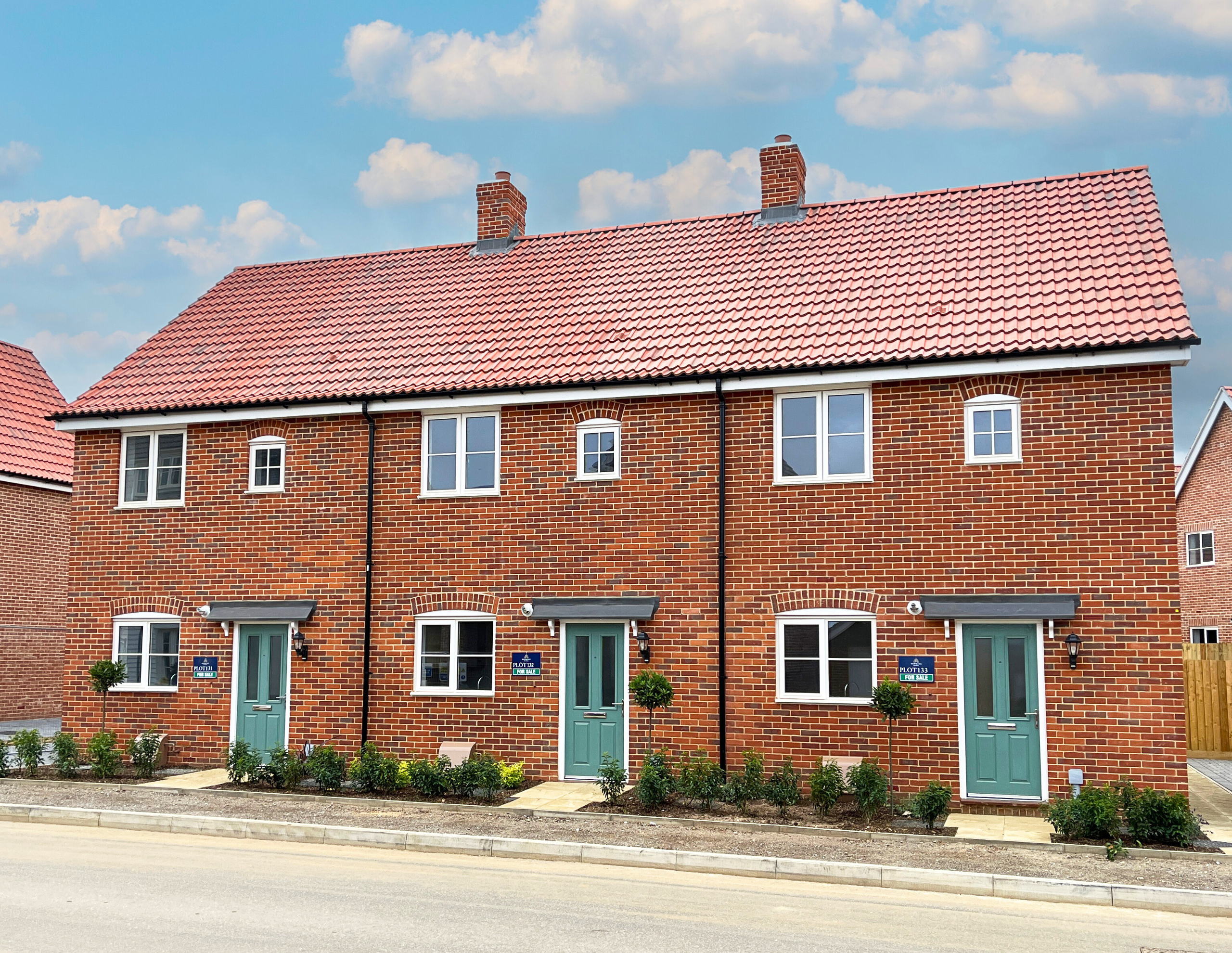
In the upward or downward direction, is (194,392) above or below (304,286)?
below

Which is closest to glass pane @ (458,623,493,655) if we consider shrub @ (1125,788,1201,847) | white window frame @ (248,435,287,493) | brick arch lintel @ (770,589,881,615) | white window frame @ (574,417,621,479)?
white window frame @ (574,417,621,479)

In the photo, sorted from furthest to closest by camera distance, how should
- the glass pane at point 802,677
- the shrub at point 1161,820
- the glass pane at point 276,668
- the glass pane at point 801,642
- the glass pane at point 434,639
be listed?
the glass pane at point 276,668 < the glass pane at point 434,639 < the glass pane at point 801,642 < the glass pane at point 802,677 < the shrub at point 1161,820

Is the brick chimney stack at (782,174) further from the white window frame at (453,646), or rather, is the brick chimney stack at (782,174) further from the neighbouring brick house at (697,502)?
the white window frame at (453,646)

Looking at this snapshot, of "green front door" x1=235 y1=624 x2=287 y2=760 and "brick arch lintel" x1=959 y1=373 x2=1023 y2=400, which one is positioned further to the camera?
"green front door" x1=235 y1=624 x2=287 y2=760

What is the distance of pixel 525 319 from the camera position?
19.0 m

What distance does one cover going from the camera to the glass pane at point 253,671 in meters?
18.2

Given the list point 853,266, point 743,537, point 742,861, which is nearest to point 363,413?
point 743,537

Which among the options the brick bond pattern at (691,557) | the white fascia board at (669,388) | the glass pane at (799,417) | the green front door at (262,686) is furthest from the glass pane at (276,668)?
the glass pane at (799,417)

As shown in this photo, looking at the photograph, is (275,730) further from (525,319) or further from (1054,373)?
(1054,373)

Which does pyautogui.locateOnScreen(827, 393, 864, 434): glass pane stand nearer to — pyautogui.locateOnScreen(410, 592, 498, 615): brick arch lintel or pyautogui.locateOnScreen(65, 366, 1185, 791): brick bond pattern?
pyautogui.locateOnScreen(65, 366, 1185, 791): brick bond pattern

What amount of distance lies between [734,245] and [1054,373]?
6.71m

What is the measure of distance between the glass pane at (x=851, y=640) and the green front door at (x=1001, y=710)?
1238mm

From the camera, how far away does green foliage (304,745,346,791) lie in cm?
1546

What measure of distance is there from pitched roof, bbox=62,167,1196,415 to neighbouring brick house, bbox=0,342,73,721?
798 centimetres
